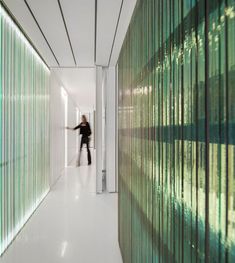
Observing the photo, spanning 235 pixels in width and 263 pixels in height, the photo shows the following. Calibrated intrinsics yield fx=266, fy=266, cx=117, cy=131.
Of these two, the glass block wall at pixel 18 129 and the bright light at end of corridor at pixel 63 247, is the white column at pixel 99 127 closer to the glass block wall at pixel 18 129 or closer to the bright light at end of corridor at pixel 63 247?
the glass block wall at pixel 18 129

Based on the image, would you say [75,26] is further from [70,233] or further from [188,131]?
[188,131]

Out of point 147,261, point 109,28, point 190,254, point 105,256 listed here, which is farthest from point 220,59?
point 109,28

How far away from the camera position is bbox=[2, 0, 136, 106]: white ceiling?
3.09 meters

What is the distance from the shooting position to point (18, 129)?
12.6 ft

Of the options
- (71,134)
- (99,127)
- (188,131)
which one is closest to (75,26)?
(99,127)

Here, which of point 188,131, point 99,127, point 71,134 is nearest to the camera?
point 188,131

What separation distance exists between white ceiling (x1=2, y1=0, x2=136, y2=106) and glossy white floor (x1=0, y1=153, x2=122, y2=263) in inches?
114

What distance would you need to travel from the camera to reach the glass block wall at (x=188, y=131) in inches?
28.6

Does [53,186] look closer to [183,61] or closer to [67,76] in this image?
[67,76]

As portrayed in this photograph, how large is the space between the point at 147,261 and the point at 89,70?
218 inches

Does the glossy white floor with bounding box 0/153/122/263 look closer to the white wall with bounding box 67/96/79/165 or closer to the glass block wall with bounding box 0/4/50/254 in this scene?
the glass block wall with bounding box 0/4/50/254

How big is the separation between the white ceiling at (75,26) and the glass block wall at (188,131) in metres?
1.57

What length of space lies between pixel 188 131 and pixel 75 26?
10.6 feet

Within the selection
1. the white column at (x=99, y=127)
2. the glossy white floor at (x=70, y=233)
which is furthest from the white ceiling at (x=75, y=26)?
the glossy white floor at (x=70, y=233)
